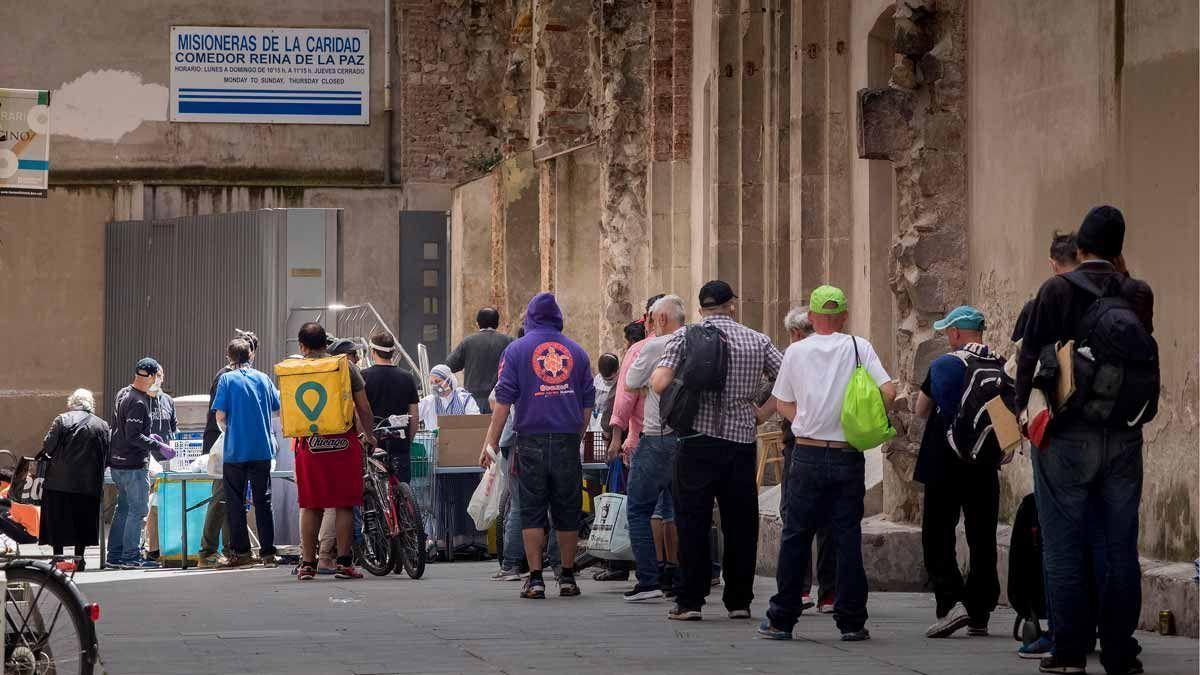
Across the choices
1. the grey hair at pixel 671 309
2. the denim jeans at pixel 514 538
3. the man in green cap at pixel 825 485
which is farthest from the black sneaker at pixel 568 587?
the man in green cap at pixel 825 485

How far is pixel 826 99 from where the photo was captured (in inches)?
717

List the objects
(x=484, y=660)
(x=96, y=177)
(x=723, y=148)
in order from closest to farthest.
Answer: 1. (x=484, y=660)
2. (x=723, y=148)
3. (x=96, y=177)

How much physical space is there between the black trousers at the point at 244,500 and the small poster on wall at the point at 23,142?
3.29 metres

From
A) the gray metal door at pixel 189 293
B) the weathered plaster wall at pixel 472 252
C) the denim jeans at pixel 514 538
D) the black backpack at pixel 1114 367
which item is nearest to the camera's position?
the black backpack at pixel 1114 367

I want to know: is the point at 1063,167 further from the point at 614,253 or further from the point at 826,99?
the point at 614,253

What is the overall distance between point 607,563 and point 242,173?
24001mm

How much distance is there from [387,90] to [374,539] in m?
23.2

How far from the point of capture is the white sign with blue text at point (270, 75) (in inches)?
1464

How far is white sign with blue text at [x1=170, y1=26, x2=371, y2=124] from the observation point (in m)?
37.2

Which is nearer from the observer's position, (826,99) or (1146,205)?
(1146,205)

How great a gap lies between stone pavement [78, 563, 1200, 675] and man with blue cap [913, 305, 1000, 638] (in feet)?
0.69

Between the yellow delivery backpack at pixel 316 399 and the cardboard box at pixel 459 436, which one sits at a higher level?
the yellow delivery backpack at pixel 316 399

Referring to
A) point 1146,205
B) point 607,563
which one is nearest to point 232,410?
point 607,563

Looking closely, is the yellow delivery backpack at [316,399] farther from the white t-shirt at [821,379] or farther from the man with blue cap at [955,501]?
the man with blue cap at [955,501]
